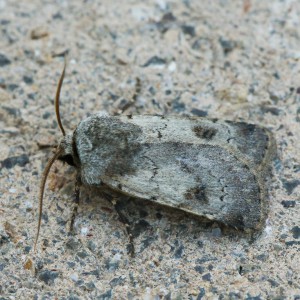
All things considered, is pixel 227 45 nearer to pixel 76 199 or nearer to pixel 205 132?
pixel 205 132

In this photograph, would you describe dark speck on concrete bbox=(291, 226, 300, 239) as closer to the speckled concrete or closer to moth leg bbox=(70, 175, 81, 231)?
the speckled concrete

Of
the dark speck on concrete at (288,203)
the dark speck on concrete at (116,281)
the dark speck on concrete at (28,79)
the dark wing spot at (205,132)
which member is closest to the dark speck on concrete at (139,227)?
the dark speck on concrete at (116,281)

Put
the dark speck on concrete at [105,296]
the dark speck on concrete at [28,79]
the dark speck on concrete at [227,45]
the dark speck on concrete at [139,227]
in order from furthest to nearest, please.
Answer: the dark speck on concrete at [227,45], the dark speck on concrete at [28,79], the dark speck on concrete at [139,227], the dark speck on concrete at [105,296]

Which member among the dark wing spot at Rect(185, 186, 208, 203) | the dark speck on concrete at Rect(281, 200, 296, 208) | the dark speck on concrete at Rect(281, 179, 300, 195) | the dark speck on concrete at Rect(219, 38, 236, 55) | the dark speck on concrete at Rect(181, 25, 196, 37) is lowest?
the dark speck on concrete at Rect(281, 200, 296, 208)

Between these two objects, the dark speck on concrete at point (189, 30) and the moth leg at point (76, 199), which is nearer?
the moth leg at point (76, 199)

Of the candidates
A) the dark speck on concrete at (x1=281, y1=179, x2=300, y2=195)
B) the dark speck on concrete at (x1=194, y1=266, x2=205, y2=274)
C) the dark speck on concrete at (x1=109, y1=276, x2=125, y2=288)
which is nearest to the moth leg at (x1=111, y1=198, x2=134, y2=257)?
the dark speck on concrete at (x1=109, y1=276, x2=125, y2=288)

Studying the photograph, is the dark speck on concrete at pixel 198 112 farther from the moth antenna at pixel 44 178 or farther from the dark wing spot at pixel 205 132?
the moth antenna at pixel 44 178

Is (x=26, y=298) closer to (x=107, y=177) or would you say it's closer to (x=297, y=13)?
(x=107, y=177)
